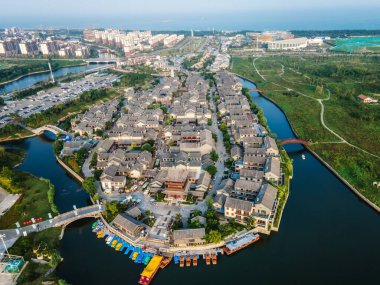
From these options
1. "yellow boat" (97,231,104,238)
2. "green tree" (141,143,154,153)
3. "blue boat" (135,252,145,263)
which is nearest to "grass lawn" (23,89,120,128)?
"green tree" (141,143,154,153)

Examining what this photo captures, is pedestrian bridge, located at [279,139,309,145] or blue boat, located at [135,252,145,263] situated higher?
pedestrian bridge, located at [279,139,309,145]

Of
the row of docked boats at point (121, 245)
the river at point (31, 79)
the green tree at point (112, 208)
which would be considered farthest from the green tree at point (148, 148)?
the river at point (31, 79)

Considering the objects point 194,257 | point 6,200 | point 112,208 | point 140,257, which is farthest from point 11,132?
point 194,257

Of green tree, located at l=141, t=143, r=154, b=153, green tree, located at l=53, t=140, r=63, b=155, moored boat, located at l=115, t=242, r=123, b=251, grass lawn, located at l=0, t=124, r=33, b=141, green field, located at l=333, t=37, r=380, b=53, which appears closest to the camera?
moored boat, located at l=115, t=242, r=123, b=251

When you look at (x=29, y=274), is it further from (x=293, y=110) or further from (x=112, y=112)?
(x=293, y=110)

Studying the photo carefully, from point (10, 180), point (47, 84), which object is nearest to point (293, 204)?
point (10, 180)

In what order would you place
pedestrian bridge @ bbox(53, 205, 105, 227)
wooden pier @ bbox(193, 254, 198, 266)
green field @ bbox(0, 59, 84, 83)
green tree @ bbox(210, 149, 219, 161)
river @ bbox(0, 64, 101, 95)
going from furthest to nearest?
green field @ bbox(0, 59, 84, 83) < river @ bbox(0, 64, 101, 95) < green tree @ bbox(210, 149, 219, 161) < pedestrian bridge @ bbox(53, 205, 105, 227) < wooden pier @ bbox(193, 254, 198, 266)

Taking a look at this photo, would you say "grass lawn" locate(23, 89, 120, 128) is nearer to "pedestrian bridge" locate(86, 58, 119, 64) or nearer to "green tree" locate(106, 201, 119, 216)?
"green tree" locate(106, 201, 119, 216)
